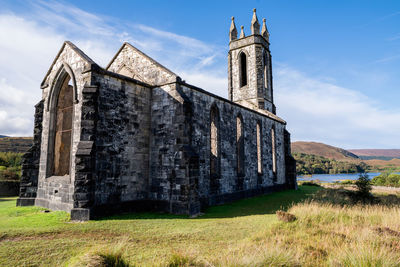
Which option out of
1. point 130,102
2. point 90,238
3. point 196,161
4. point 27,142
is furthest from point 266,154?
point 27,142

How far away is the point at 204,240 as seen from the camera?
236 inches

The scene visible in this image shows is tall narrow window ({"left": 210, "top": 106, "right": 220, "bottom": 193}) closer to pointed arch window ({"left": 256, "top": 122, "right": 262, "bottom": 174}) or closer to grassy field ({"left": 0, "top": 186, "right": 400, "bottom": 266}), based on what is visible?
grassy field ({"left": 0, "top": 186, "right": 400, "bottom": 266})

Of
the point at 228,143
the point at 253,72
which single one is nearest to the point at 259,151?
the point at 228,143

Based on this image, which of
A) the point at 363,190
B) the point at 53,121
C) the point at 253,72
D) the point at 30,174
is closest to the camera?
the point at 30,174

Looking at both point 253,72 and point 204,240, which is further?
point 253,72

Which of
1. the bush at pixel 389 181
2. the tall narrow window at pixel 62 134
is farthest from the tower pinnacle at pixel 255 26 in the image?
the bush at pixel 389 181

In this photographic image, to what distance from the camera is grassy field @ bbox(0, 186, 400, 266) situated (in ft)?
13.7

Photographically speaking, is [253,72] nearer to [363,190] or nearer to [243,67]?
[243,67]

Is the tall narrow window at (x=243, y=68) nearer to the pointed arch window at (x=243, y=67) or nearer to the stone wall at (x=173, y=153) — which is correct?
the pointed arch window at (x=243, y=67)

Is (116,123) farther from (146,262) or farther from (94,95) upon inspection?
(146,262)

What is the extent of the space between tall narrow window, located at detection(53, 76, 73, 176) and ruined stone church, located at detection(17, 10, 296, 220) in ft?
0.13

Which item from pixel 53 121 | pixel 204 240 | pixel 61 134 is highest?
pixel 53 121

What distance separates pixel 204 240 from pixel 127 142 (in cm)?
528

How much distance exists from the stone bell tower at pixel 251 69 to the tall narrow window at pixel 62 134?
49.8ft
